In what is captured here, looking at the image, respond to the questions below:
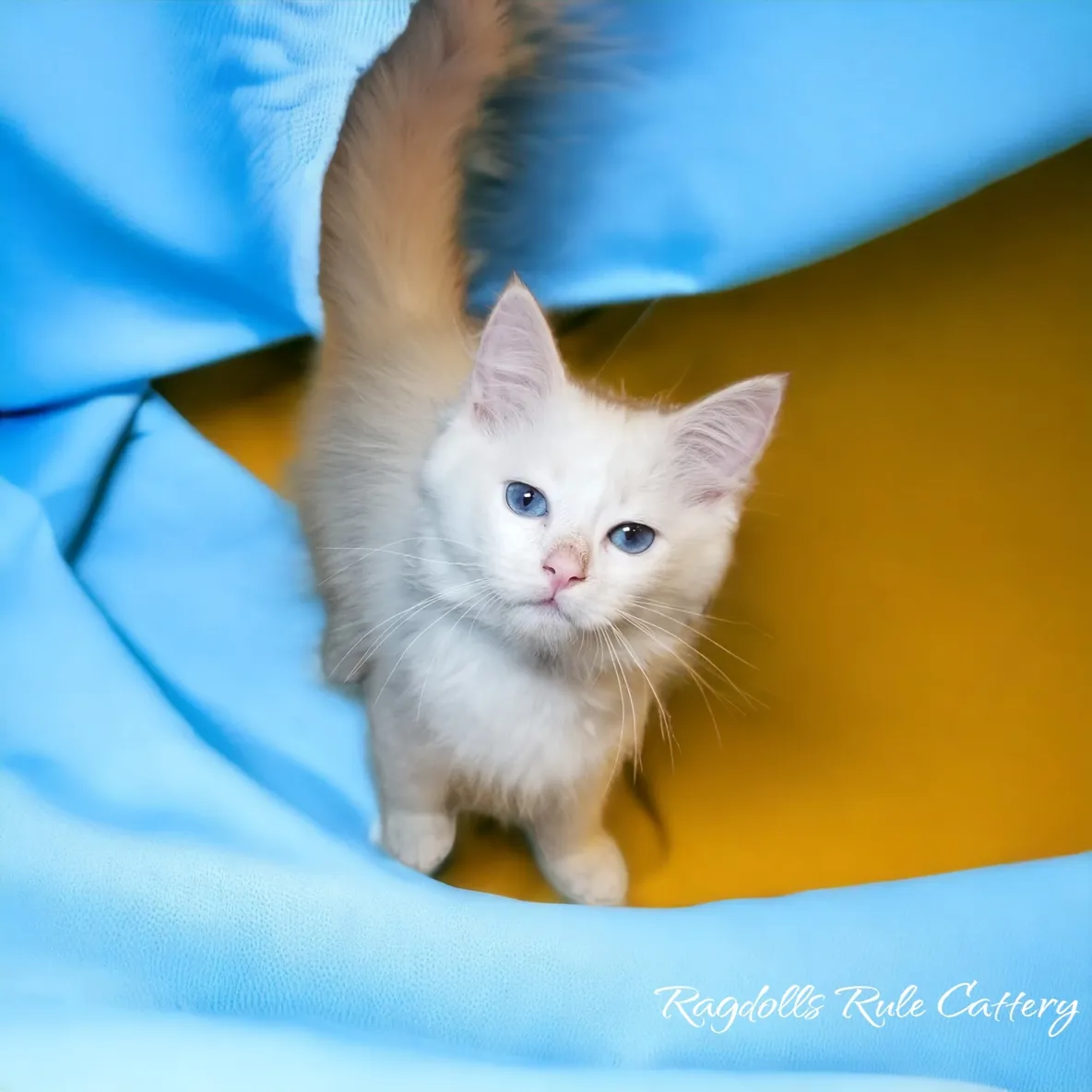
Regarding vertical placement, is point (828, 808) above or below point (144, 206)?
below

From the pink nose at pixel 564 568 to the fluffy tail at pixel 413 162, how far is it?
1.65ft

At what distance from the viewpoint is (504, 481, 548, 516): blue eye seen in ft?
2.88

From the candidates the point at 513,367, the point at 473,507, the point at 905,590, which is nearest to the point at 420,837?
the point at 473,507

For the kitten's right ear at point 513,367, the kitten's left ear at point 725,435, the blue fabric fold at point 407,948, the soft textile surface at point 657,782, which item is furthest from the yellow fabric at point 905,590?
the kitten's right ear at point 513,367

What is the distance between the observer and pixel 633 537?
0.90m

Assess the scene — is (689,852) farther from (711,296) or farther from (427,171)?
(427,171)

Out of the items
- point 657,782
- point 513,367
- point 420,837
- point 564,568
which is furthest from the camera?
point 657,782

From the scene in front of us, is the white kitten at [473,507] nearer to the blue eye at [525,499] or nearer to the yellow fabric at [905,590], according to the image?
the blue eye at [525,499]

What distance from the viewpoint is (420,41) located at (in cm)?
116

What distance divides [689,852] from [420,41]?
1.06 metres

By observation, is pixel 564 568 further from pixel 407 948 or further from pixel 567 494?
pixel 407 948

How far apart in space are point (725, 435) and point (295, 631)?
0.75 meters

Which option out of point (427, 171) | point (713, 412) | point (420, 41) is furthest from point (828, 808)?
point (420, 41)

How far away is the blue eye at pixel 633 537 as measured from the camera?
888 millimetres
